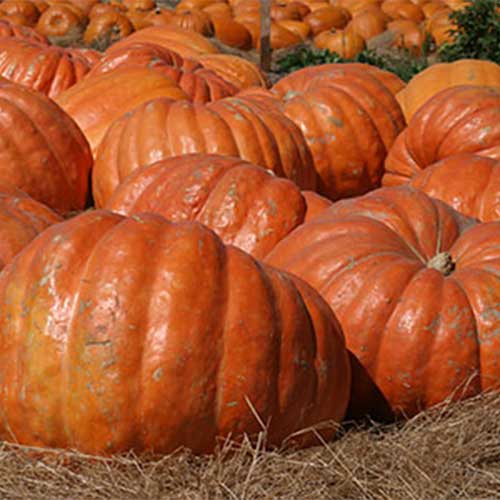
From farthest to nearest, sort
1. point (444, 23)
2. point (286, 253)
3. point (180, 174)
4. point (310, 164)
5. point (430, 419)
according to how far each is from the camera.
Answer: point (444, 23)
point (310, 164)
point (180, 174)
point (286, 253)
point (430, 419)

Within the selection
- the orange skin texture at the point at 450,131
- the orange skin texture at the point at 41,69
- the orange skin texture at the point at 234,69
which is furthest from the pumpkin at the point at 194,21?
the orange skin texture at the point at 450,131

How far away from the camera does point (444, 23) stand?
14.9 metres

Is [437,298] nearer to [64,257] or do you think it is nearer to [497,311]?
[497,311]

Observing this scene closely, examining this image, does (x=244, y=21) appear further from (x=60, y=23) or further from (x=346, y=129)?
(x=346, y=129)

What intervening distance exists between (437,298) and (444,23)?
42.9 feet

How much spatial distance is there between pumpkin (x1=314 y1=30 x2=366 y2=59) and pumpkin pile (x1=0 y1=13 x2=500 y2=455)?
9.63 meters

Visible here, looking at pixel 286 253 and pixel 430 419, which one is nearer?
pixel 430 419

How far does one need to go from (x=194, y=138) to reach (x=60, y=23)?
1052 cm

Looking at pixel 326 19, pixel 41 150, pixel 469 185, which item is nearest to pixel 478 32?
pixel 326 19

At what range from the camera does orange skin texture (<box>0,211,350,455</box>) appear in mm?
2139

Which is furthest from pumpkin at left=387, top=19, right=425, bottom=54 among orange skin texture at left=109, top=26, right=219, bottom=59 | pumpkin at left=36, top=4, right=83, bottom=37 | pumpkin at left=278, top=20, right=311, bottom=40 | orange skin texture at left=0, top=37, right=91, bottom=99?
orange skin texture at left=0, top=37, right=91, bottom=99

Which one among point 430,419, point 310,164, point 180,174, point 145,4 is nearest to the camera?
point 430,419

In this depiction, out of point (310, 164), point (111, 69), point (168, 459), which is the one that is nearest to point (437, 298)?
point (168, 459)

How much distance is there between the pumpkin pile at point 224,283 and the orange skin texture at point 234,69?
6.15ft
